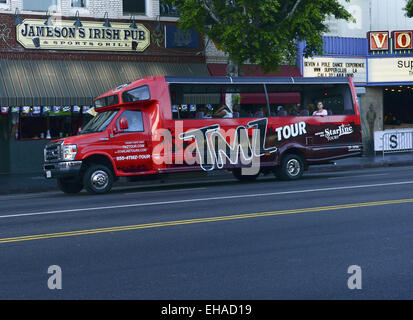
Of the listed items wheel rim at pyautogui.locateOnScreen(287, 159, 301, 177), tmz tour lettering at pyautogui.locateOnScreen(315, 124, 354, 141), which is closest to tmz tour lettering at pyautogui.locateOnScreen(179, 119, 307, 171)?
wheel rim at pyautogui.locateOnScreen(287, 159, 301, 177)

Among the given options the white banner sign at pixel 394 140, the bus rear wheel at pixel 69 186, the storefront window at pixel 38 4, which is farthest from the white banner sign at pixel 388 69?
the bus rear wheel at pixel 69 186

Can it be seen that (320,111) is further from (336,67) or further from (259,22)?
(336,67)

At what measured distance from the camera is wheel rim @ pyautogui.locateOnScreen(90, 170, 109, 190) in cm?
1580

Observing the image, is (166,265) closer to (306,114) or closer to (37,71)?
(306,114)

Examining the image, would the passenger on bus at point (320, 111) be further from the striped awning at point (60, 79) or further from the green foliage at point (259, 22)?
the striped awning at point (60, 79)

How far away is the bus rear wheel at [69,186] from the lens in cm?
1661

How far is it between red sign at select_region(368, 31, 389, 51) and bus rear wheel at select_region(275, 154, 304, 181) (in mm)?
14857

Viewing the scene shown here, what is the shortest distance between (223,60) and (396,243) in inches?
794

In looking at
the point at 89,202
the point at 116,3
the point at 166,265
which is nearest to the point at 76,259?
the point at 166,265

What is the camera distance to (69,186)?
16719mm

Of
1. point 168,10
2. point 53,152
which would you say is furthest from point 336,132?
point 168,10

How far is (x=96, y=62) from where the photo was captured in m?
24.7

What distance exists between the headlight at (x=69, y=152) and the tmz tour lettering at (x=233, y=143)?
9.45 ft

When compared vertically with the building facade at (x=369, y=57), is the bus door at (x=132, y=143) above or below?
below
